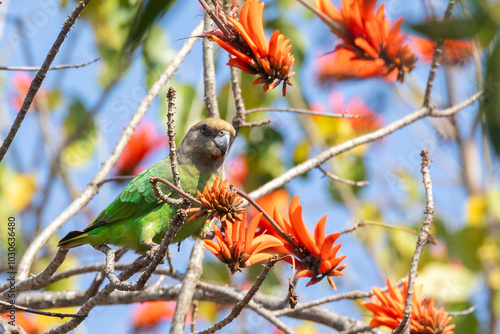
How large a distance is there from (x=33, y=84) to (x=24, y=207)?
142 inches

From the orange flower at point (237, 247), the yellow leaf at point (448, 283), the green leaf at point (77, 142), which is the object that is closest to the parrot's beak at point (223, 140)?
the orange flower at point (237, 247)

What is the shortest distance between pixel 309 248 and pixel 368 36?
0.94m

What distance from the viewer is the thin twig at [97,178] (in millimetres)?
2930

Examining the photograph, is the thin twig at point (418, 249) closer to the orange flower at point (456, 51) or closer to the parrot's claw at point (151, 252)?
the orange flower at point (456, 51)

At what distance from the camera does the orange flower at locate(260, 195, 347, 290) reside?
2.19 m

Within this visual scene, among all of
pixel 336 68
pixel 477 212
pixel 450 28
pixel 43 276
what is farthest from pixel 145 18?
pixel 336 68

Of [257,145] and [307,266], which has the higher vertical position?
[257,145]

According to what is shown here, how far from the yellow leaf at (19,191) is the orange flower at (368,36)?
145 inches

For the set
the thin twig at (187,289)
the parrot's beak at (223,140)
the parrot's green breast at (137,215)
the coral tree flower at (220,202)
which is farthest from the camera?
the parrot's beak at (223,140)

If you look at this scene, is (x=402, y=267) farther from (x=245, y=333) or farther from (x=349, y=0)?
(x=349, y=0)

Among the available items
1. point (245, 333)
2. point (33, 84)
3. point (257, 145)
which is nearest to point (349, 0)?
point (33, 84)

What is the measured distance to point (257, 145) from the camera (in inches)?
167

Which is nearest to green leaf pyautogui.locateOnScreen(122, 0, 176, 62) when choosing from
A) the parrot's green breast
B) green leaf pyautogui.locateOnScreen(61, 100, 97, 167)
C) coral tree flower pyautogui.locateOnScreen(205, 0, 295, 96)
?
coral tree flower pyautogui.locateOnScreen(205, 0, 295, 96)

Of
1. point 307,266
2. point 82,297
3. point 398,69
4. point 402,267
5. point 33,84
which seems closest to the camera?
point 33,84
